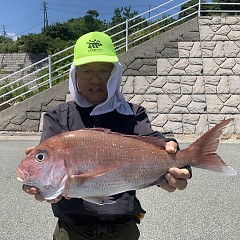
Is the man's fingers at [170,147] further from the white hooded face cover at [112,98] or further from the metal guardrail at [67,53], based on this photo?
the metal guardrail at [67,53]

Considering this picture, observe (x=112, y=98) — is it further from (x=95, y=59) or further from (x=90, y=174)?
(x=90, y=174)

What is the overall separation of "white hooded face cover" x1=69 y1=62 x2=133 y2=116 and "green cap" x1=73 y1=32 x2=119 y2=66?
73 mm

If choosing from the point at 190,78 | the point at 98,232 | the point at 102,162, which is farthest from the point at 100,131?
the point at 190,78

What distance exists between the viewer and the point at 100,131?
1.50 metres

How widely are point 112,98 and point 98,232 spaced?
25.5 inches

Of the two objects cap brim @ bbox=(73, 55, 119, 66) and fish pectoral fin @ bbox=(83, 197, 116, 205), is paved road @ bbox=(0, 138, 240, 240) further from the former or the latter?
cap brim @ bbox=(73, 55, 119, 66)

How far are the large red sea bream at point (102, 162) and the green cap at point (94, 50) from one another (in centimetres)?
34

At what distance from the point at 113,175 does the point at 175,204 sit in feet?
10.1

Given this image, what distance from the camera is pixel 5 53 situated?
1583 inches

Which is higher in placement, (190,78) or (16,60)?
(16,60)

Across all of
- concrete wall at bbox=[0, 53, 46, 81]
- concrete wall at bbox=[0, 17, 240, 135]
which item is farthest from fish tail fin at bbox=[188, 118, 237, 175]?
concrete wall at bbox=[0, 53, 46, 81]

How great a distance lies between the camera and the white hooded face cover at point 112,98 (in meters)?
1.71

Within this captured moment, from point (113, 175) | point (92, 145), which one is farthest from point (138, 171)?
point (92, 145)

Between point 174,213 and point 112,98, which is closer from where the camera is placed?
point 112,98
